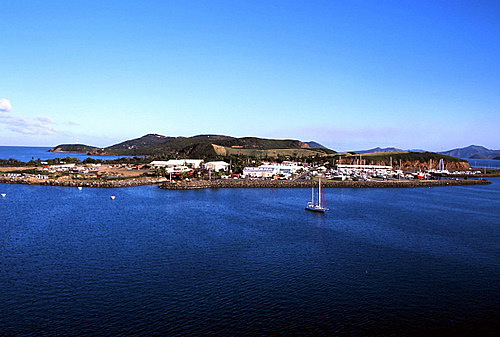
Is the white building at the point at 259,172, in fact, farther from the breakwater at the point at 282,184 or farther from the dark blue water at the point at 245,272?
the dark blue water at the point at 245,272

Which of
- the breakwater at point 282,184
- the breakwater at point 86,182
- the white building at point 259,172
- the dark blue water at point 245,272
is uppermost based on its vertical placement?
the white building at point 259,172

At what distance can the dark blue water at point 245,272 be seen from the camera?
17.4 metres

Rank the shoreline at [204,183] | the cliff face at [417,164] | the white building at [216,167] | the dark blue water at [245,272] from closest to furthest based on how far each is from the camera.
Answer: the dark blue water at [245,272] < the shoreline at [204,183] < the white building at [216,167] < the cliff face at [417,164]

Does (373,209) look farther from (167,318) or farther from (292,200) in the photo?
(167,318)

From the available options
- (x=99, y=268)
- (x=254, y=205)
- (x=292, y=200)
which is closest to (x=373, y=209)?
(x=292, y=200)

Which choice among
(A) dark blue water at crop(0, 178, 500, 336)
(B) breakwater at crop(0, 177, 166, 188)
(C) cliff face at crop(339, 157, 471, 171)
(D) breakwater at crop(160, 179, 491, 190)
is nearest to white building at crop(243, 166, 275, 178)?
(D) breakwater at crop(160, 179, 491, 190)

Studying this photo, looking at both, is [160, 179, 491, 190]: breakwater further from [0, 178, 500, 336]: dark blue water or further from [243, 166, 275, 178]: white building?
[0, 178, 500, 336]: dark blue water

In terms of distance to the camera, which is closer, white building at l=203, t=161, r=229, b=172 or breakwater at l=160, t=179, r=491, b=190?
breakwater at l=160, t=179, r=491, b=190

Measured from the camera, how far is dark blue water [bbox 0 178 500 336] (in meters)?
17.4

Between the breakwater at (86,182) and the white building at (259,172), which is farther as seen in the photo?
the white building at (259,172)

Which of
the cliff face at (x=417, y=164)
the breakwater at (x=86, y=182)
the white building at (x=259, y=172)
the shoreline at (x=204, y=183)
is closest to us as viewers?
the breakwater at (x=86, y=182)

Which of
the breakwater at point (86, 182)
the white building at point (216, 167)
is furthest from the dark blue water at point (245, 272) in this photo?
the white building at point (216, 167)

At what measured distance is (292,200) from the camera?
56.4 meters

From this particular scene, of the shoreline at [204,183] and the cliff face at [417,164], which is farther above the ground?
the cliff face at [417,164]
